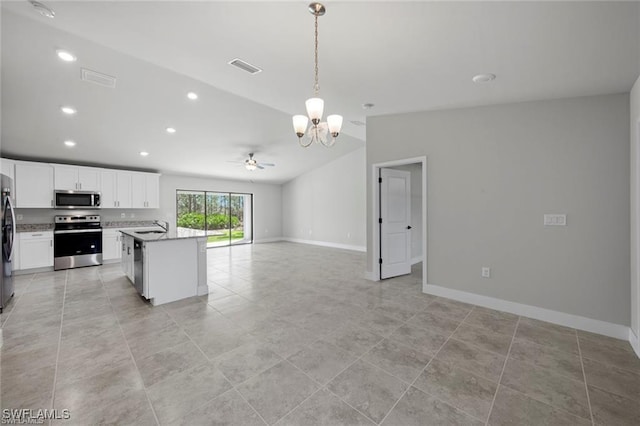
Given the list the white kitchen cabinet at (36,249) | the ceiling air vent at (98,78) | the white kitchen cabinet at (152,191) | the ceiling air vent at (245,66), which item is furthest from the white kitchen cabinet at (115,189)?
the ceiling air vent at (245,66)

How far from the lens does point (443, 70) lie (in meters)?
2.65

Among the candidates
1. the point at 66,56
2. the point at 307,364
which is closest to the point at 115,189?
the point at 66,56

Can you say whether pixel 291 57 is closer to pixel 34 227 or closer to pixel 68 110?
pixel 68 110

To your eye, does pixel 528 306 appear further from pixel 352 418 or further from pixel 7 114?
pixel 7 114

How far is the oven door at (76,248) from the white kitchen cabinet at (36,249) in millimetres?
88

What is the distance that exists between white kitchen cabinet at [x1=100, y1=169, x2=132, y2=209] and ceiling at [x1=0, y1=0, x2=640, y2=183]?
59.5 inches

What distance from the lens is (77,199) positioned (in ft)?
18.7

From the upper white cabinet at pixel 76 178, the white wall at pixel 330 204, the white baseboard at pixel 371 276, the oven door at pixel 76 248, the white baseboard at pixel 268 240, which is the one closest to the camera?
the white baseboard at pixel 371 276

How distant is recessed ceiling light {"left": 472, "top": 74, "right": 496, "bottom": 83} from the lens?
2.64m

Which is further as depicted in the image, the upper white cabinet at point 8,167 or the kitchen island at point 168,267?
the upper white cabinet at point 8,167

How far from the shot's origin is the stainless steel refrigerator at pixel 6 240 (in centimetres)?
327

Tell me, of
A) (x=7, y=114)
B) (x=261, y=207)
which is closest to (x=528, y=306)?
(x=7, y=114)

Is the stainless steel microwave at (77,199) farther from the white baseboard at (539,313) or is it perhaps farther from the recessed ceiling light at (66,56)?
the white baseboard at (539,313)

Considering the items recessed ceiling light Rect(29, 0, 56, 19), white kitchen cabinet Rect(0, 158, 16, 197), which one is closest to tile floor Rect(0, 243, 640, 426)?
white kitchen cabinet Rect(0, 158, 16, 197)
